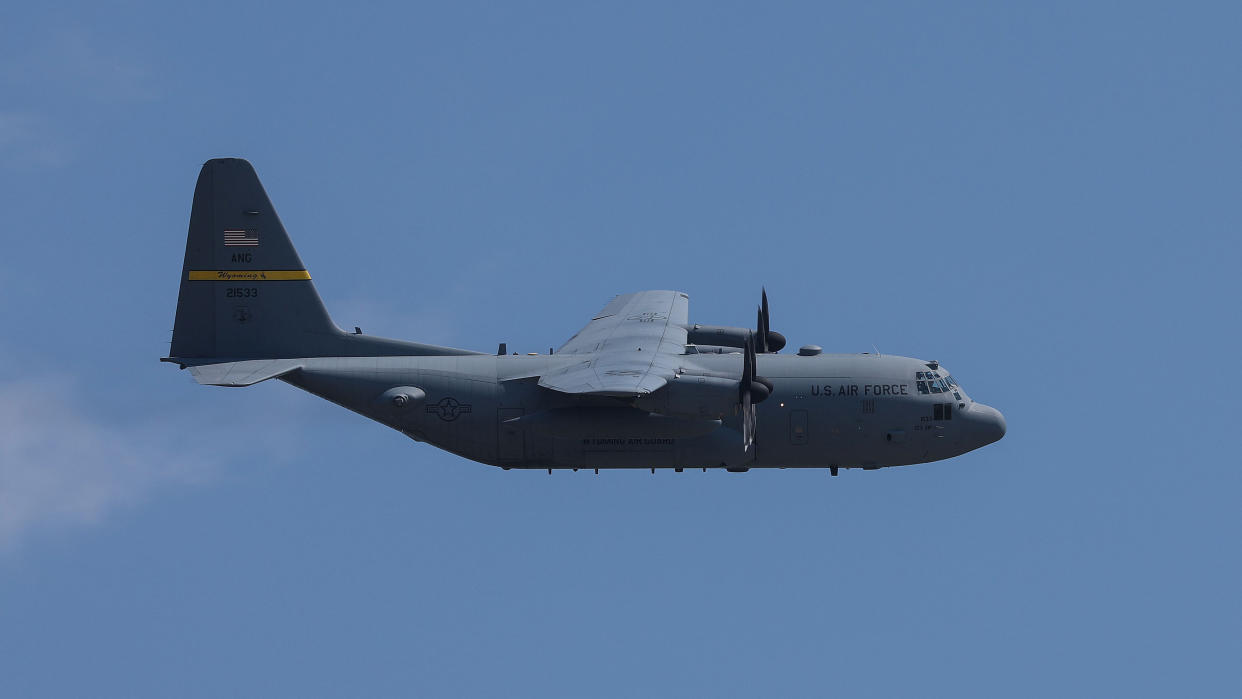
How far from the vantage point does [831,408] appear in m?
36.8

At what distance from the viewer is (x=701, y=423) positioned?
36.2m

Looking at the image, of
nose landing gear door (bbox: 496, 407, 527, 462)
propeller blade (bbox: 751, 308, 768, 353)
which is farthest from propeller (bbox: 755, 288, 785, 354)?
nose landing gear door (bbox: 496, 407, 527, 462)

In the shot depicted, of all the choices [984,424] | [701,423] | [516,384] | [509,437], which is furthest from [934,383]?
[509,437]

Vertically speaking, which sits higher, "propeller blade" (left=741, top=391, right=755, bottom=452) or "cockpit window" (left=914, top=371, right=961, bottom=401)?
"cockpit window" (left=914, top=371, right=961, bottom=401)

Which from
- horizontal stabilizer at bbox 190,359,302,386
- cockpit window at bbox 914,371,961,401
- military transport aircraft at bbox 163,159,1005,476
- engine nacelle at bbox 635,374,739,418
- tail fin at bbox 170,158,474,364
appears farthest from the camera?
tail fin at bbox 170,158,474,364

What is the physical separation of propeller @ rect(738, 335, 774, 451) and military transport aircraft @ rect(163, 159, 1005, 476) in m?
1.22

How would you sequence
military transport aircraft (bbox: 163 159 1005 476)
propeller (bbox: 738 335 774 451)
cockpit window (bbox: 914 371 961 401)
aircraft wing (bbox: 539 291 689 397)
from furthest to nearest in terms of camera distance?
cockpit window (bbox: 914 371 961 401) < military transport aircraft (bbox: 163 159 1005 476) < propeller (bbox: 738 335 774 451) < aircraft wing (bbox: 539 291 689 397)

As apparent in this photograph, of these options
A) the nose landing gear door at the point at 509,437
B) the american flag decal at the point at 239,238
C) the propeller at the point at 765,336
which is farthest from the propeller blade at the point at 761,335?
the american flag decal at the point at 239,238

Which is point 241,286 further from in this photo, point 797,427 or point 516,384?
point 797,427

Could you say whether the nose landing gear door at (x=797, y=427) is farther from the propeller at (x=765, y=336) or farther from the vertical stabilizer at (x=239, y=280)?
the vertical stabilizer at (x=239, y=280)

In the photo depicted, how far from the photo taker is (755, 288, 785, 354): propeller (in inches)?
1563

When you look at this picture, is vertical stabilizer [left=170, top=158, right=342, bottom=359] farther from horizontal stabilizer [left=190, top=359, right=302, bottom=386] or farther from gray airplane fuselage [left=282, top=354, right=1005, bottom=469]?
gray airplane fuselage [left=282, top=354, right=1005, bottom=469]

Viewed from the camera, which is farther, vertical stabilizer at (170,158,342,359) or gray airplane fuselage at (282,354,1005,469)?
vertical stabilizer at (170,158,342,359)

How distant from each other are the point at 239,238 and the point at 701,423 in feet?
42.6
